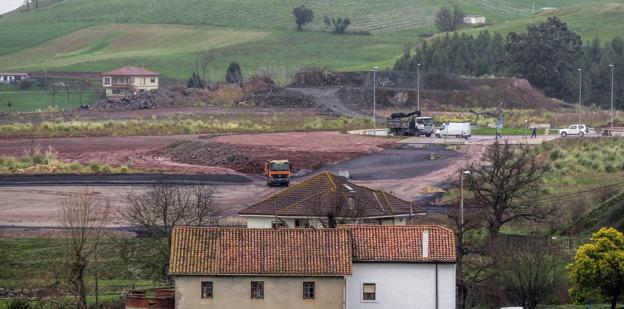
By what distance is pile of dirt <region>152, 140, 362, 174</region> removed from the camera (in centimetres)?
9275

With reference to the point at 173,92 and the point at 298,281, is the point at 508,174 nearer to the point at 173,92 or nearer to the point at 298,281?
the point at 298,281

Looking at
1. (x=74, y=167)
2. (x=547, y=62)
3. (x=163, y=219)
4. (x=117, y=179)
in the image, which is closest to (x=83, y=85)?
(x=547, y=62)

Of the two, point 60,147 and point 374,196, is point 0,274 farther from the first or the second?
point 60,147

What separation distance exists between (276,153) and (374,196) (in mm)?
38883

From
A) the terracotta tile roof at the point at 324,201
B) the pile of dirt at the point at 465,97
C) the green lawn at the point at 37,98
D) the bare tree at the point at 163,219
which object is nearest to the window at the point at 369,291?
the terracotta tile roof at the point at 324,201

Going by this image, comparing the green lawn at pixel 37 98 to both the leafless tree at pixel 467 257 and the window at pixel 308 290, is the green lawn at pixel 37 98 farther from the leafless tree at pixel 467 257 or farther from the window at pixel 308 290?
the window at pixel 308 290

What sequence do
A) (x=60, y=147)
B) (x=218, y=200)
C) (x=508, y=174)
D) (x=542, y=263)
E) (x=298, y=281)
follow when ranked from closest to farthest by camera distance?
(x=298, y=281) → (x=542, y=263) → (x=508, y=174) → (x=218, y=200) → (x=60, y=147)

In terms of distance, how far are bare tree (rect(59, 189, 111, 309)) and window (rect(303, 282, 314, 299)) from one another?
7001 mm

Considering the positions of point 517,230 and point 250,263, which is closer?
point 250,263

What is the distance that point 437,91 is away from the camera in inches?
6225

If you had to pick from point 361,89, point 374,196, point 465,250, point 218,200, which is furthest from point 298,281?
point 361,89

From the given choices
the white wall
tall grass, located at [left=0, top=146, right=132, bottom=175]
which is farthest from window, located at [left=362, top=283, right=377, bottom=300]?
tall grass, located at [left=0, top=146, right=132, bottom=175]

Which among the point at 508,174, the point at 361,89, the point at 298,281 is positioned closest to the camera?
the point at 298,281

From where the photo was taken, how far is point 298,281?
158 feet
